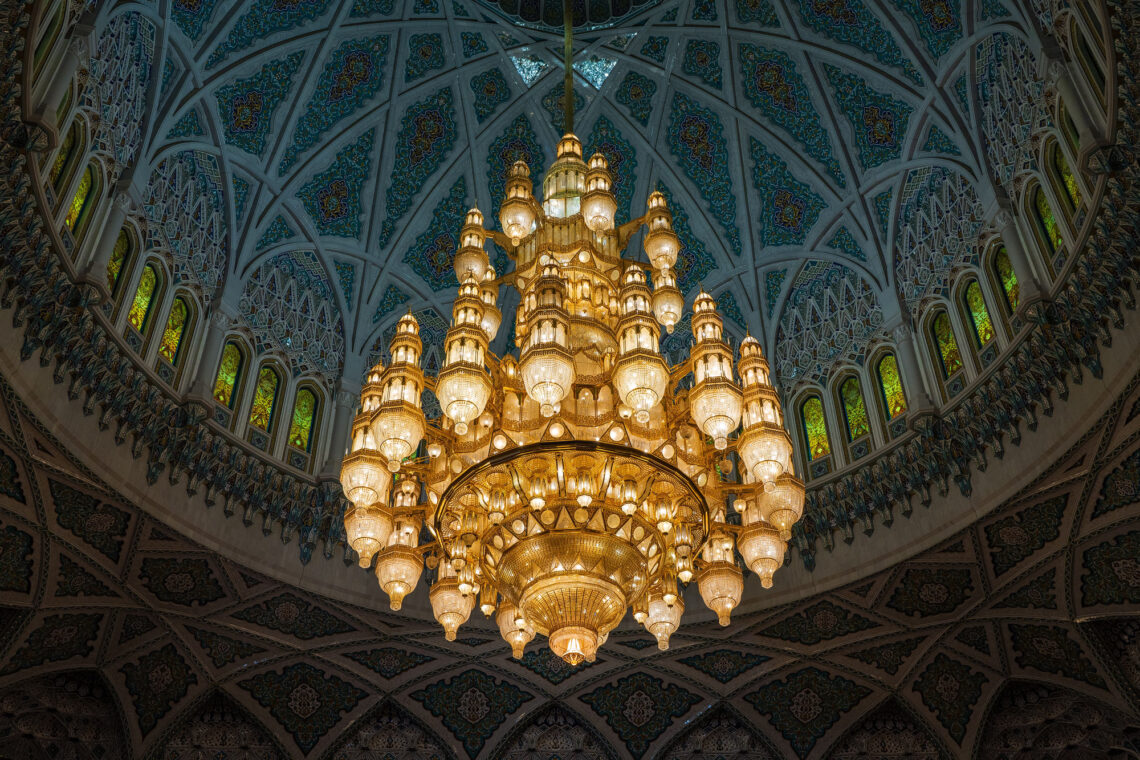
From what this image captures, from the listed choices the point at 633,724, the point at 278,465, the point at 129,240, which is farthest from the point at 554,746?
the point at 129,240

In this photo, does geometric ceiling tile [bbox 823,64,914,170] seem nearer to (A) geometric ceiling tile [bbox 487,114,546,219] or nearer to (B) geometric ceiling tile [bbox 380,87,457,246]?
(A) geometric ceiling tile [bbox 487,114,546,219]

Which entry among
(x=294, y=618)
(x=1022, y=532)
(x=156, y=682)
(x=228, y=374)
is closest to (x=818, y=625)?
(x=1022, y=532)

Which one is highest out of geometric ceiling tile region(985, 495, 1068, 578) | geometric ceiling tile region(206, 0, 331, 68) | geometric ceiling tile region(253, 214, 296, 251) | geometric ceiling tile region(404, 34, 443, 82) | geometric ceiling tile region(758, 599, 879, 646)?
geometric ceiling tile region(404, 34, 443, 82)

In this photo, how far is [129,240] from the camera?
40.0ft

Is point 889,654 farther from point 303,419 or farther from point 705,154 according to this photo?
point 303,419

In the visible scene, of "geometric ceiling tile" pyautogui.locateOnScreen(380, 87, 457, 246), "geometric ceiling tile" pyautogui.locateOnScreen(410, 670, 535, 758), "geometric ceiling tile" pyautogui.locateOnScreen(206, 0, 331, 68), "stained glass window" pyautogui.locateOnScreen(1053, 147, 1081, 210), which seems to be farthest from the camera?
"geometric ceiling tile" pyautogui.locateOnScreen(380, 87, 457, 246)

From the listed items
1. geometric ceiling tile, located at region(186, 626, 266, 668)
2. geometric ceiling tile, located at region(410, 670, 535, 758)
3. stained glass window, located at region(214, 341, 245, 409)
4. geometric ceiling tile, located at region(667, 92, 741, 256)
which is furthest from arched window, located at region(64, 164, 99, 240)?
Answer: geometric ceiling tile, located at region(667, 92, 741, 256)

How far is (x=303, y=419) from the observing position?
14.3 m

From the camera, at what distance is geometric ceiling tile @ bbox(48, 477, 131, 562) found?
10906 mm

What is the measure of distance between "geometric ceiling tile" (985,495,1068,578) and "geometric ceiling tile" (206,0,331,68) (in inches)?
432

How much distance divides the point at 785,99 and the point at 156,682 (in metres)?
11.8

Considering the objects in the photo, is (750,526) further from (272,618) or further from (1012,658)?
(272,618)

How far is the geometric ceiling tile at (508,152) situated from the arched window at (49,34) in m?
6.82

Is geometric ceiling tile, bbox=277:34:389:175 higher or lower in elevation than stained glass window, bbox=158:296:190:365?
higher
